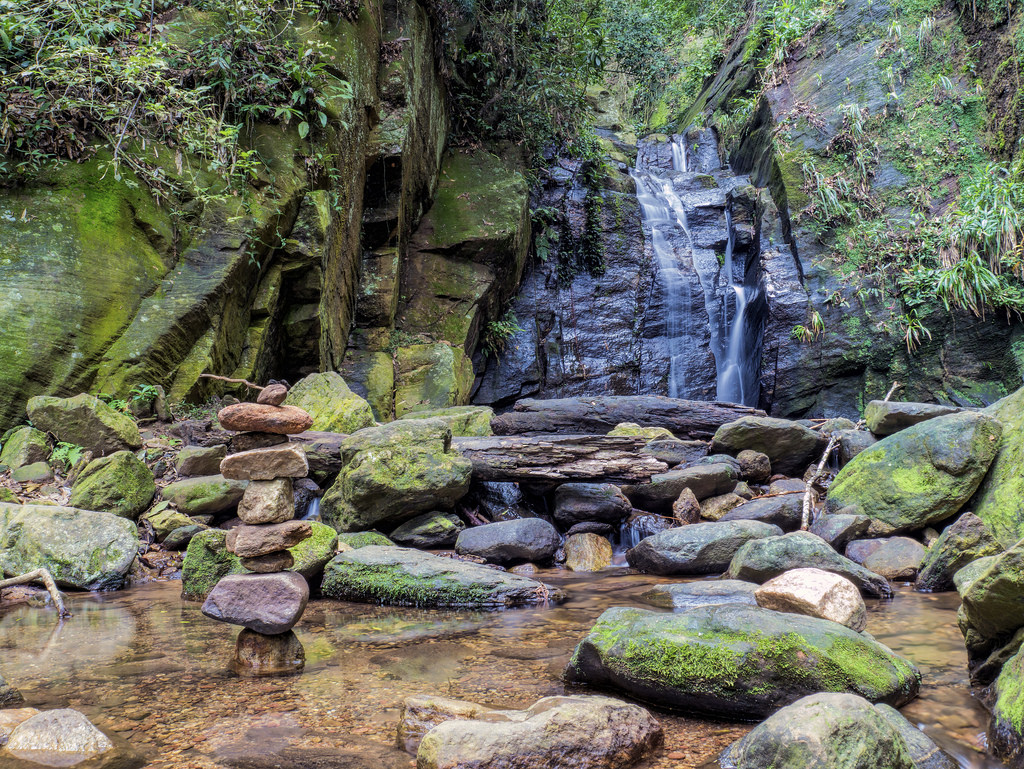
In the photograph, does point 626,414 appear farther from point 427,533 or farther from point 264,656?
point 264,656

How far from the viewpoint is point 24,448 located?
6.20m

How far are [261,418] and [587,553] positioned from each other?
145 inches

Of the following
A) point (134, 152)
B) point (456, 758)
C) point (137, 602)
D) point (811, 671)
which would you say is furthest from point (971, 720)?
point (134, 152)

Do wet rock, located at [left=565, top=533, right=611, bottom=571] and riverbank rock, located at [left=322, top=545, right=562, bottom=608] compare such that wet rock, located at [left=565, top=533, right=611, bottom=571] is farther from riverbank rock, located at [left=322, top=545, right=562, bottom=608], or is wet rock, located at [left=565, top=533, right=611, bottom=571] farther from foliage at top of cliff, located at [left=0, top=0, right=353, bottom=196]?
foliage at top of cliff, located at [left=0, top=0, right=353, bottom=196]

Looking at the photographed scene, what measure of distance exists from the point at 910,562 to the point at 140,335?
26.7ft

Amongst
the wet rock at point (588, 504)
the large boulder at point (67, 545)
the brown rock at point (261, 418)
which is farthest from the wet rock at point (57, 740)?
the wet rock at point (588, 504)

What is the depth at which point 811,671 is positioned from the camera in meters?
2.68

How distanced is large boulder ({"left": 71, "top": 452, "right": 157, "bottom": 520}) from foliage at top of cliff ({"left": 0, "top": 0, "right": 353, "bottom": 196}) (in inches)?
146

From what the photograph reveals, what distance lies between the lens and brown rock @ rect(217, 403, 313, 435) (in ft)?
11.9

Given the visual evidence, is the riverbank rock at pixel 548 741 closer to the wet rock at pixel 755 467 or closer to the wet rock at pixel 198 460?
the wet rock at pixel 198 460

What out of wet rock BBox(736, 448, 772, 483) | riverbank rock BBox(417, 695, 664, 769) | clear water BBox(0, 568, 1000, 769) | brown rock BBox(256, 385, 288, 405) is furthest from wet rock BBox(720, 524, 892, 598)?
brown rock BBox(256, 385, 288, 405)

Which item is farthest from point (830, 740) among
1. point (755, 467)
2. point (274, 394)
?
point (755, 467)

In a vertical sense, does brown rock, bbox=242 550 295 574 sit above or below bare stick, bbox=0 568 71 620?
above

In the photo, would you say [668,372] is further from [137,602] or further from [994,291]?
[137,602]
